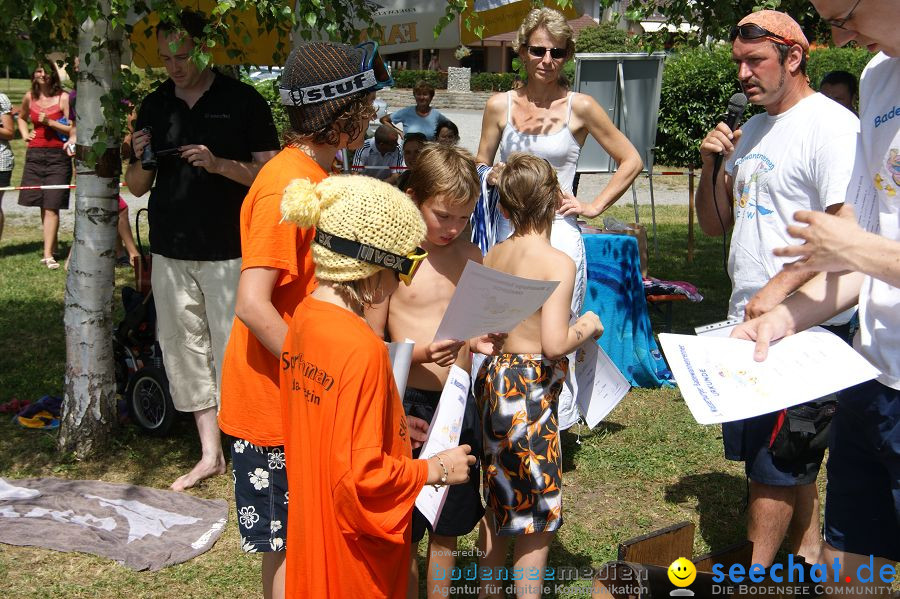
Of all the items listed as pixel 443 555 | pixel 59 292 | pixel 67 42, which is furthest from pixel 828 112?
pixel 59 292

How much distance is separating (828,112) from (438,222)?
1.45 metres

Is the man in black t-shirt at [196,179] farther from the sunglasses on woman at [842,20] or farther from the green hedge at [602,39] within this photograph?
the green hedge at [602,39]

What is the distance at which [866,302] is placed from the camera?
→ 2352mm

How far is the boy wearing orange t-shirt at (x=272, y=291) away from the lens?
2.66 m

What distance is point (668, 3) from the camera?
7.26m

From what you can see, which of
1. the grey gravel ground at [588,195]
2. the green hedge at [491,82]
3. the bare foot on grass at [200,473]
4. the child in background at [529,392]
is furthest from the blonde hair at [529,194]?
the green hedge at [491,82]

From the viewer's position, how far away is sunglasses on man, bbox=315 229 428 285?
2162 millimetres

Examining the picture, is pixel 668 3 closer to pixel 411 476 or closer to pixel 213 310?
pixel 213 310

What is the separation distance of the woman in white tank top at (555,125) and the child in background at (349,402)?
2.22 meters

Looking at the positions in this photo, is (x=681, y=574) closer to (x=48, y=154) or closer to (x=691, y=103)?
(x=48, y=154)

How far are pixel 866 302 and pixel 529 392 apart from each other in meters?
1.29

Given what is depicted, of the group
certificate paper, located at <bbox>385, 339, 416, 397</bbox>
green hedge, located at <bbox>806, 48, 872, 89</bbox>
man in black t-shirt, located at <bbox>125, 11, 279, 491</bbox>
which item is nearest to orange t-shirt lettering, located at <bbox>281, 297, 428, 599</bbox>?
certificate paper, located at <bbox>385, 339, 416, 397</bbox>

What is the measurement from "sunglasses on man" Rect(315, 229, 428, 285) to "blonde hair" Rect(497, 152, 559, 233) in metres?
1.26

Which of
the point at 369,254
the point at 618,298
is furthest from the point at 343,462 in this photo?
the point at 618,298
